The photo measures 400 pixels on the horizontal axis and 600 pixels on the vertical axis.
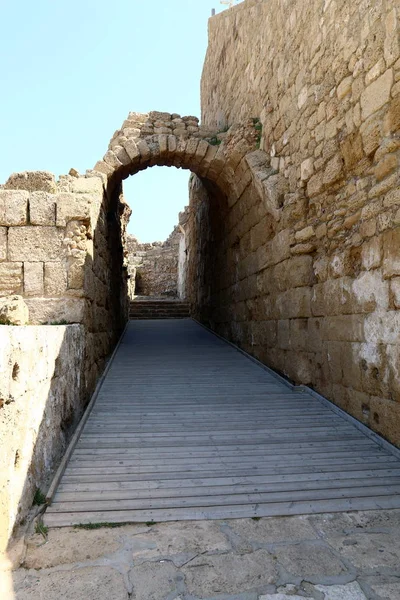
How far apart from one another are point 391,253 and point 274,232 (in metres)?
2.50

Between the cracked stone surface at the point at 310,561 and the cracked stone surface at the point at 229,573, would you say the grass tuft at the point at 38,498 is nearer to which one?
the cracked stone surface at the point at 229,573

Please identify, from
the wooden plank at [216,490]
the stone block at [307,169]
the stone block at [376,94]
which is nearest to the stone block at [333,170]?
the stone block at [307,169]

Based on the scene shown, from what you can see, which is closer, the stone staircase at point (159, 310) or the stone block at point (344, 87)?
the stone block at point (344, 87)

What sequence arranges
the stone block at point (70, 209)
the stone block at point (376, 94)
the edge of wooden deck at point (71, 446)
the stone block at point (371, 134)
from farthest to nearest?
1. the stone block at point (70, 209)
2. the stone block at point (371, 134)
3. the stone block at point (376, 94)
4. the edge of wooden deck at point (71, 446)

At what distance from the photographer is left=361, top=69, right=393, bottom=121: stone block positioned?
3.48 meters

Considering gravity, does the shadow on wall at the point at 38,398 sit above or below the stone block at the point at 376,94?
below

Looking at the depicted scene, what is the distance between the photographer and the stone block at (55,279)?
448 centimetres

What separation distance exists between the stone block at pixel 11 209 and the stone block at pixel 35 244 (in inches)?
3.2

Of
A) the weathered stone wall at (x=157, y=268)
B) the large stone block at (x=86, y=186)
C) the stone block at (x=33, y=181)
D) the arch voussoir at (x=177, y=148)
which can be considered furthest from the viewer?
the weathered stone wall at (x=157, y=268)

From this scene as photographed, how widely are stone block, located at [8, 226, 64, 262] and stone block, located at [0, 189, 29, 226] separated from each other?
0.27 feet

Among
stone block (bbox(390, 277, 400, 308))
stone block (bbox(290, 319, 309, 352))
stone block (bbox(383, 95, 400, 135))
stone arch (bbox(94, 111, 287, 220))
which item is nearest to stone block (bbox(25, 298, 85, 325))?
stone block (bbox(290, 319, 309, 352))

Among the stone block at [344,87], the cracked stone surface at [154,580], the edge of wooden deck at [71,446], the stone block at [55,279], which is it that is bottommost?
the cracked stone surface at [154,580]

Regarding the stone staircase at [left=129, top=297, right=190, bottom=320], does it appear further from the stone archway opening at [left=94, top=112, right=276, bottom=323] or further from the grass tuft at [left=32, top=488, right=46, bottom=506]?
the grass tuft at [left=32, top=488, right=46, bottom=506]

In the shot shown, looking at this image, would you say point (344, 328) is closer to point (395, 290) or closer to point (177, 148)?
point (395, 290)
